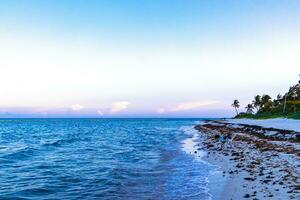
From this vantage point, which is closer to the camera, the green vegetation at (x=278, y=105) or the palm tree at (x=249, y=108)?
the green vegetation at (x=278, y=105)

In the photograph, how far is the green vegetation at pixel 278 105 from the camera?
89694 mm

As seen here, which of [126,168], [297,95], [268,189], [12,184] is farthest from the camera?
[297,95]

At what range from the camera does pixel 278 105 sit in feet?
394

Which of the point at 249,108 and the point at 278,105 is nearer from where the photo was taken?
the point at 278,105

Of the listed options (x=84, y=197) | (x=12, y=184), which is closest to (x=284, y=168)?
(x=84, y=197)

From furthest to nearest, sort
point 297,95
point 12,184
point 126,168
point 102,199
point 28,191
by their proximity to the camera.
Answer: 1. point 297,95
2. point 126,168
3. point 12,184
4. point 28,191
5. point 102,199

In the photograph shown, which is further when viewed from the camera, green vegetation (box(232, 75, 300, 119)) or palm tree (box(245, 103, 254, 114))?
palm tree (box(245, 103, 254, 114))

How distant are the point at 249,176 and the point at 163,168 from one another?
7411 millimetres

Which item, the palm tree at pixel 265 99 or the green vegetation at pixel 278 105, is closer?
the green vegetation at pixel 278 105

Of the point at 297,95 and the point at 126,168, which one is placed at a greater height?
A: the point at 297,95

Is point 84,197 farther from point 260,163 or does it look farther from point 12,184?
point 260,163

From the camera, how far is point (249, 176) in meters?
15.5

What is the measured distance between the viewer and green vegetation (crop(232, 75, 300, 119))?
89.7 metres

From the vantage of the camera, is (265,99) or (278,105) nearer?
(278,105)
